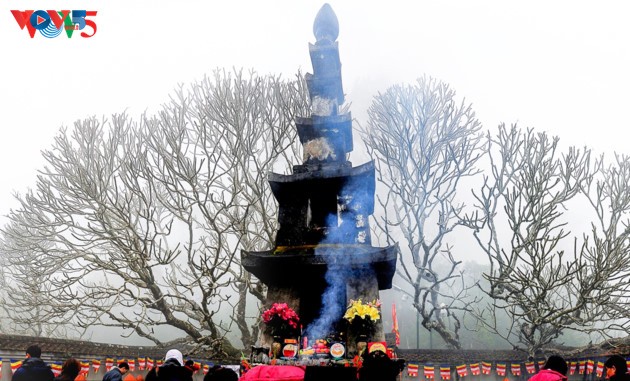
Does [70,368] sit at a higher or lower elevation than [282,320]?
lower

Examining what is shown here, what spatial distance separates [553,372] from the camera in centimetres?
501

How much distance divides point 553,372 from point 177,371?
4.47 metres

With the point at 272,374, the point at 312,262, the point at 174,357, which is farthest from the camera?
the point at 312,262

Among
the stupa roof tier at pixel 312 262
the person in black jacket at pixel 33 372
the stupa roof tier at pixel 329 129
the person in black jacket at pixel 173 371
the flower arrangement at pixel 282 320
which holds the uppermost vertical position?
the stupa roof tier at pixel 329 129

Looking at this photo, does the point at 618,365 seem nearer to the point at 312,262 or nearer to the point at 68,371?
the point at 312,262

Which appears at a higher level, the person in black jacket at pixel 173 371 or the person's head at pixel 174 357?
the person's head at pixel 174 357

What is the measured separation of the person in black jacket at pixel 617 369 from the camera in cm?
508

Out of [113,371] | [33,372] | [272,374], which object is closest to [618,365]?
[272,374]

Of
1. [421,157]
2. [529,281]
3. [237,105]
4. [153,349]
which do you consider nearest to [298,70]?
[237,105]

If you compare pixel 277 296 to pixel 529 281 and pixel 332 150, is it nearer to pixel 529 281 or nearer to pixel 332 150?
pixel 332 150

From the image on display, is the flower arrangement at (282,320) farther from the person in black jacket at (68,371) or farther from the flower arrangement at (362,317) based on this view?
the person in black jacket at (68,371)

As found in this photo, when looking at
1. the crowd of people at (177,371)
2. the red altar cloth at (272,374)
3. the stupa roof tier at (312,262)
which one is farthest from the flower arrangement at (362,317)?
the red altar cloth at (272,374)

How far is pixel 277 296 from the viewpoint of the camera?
31.1ft

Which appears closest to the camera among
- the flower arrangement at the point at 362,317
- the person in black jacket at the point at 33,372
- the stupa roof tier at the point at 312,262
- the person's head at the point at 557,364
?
the person's head at the point at 557,364
